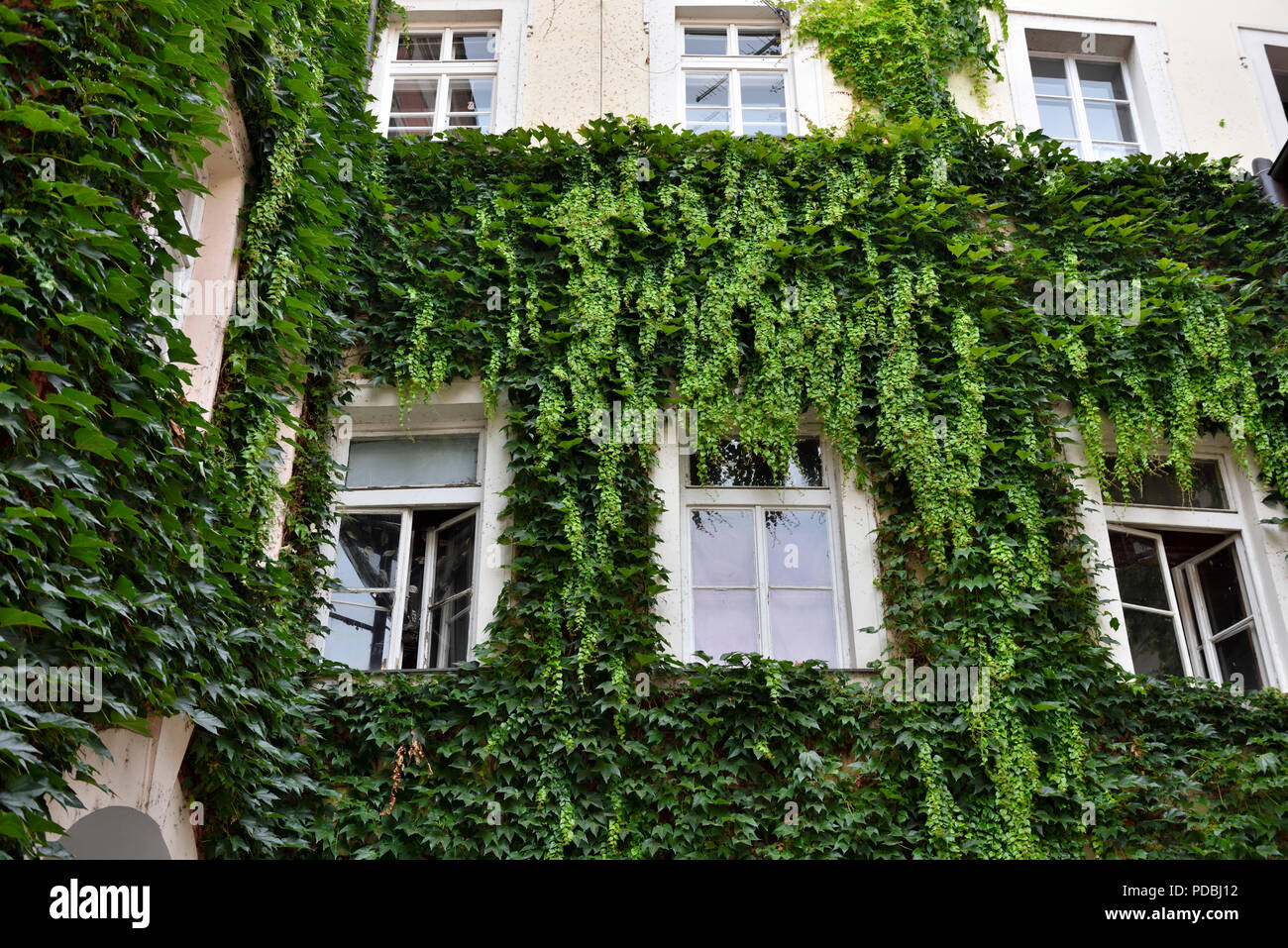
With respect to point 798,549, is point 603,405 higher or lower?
higher

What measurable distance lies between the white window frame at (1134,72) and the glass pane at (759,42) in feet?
6.20

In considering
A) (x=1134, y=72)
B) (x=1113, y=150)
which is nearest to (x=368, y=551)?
(x=1113, y=150)

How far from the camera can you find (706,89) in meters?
9.59

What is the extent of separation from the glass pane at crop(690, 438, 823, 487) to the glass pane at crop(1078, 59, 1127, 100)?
15.0 ft

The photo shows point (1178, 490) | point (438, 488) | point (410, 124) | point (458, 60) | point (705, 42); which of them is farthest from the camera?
point (705, 42)

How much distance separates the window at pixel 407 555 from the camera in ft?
23.6

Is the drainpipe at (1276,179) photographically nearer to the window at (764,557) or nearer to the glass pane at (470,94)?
the window at (764,557)

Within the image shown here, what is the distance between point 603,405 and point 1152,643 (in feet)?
12.6

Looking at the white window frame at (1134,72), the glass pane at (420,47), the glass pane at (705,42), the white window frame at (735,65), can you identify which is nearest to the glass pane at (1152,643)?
the white window frame at (1134,72)

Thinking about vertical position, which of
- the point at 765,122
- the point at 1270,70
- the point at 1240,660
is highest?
the point at 1270,70

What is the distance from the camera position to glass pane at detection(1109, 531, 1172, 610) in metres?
7.55

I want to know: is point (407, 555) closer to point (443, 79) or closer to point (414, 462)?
point (414, 462)

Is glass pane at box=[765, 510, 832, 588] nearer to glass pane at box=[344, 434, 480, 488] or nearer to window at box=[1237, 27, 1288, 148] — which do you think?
glass pane at box=[344, 434, 480, 488]

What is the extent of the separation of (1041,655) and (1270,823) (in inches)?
57.8
